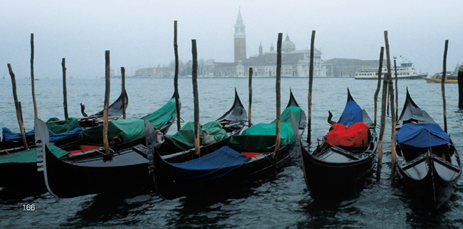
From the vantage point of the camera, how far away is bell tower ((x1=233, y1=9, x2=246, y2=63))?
89375mm

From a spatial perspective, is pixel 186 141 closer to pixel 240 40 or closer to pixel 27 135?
pixel 27 135

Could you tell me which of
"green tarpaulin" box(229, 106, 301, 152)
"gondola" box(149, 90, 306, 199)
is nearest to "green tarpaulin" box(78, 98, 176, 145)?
"gondola" box(149, 90, 306, 199)

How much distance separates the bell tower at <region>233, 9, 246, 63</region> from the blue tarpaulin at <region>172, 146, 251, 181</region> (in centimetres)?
8446

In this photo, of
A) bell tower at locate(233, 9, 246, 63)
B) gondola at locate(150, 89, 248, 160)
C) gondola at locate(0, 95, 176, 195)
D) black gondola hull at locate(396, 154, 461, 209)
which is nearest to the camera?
black gondola hull at locate(396, 154, 461, 209)

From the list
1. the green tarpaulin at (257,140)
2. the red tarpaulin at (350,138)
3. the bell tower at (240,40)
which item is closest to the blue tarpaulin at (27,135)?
the green tarpaulin at (257,140)

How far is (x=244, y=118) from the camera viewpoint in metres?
8.46

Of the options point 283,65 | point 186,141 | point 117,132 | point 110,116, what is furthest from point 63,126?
point 283,65

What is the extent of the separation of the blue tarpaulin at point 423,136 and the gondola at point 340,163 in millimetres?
430

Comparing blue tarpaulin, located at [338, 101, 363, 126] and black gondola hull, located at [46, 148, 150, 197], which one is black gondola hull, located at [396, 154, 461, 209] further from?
blue tarpaulin, located at [338, 101, 363, 126]

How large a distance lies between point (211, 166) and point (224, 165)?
0.15 meters

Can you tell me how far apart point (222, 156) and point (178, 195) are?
0.75 metres

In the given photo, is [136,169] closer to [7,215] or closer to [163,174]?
[163,174]

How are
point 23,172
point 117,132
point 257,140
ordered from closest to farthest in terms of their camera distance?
1. point 23,172
2. point 257,140
3. point 117,132

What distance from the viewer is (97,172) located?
4.12 metres
